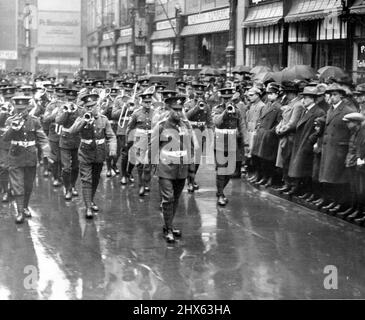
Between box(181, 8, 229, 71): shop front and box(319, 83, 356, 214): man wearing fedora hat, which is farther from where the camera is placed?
box(181, 8, 229, 71): shop front

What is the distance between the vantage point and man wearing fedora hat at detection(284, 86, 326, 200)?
11.4 meters

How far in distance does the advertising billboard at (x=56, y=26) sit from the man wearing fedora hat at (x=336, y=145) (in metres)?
A: 13.3

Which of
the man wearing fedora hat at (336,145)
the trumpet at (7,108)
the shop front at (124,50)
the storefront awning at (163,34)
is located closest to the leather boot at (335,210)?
the man wearing fedora hat at (336,145)

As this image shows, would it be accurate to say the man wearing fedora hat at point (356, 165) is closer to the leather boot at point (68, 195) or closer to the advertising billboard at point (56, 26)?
the leather boot at point (68, 195)

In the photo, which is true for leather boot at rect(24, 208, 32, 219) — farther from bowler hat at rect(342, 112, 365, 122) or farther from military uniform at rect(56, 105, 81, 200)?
bowler hat at rect(342, 112, 365, 122)

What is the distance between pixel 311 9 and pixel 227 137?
1063 cm

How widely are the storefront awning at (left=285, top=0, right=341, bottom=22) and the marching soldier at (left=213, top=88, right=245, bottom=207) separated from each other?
8723 mm

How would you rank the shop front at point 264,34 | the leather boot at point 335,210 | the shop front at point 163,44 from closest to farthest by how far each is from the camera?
the leather boot at point 335,210
the shop front at point 264,34
the shop front at point 163,44

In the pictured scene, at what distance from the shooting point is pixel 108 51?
42000 mm

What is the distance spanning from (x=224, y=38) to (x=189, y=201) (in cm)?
1698

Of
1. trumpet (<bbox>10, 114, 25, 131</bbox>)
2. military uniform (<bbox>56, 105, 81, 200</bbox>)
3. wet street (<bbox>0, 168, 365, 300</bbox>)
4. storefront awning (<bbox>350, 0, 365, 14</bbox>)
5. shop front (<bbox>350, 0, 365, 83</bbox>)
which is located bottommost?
wet street (<bbox>0, 168, 365, 300</bbox>)

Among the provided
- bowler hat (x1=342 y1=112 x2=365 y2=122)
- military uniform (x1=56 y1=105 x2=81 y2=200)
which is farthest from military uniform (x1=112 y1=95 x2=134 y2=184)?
bowler hat (x1=342 y1=112 x2=365 y2=122)

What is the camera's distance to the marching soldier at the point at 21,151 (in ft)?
33.6

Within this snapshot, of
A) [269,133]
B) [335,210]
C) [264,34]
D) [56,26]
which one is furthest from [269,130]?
[264,34]
